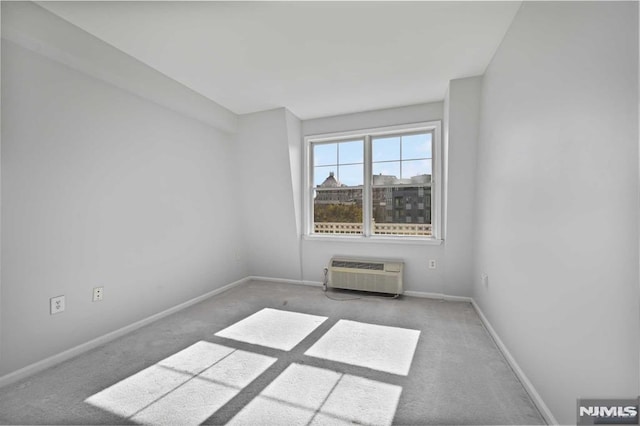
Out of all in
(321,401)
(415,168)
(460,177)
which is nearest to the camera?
(321,401)

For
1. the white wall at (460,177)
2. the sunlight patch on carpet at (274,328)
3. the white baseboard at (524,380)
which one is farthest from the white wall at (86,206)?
the white baseboard at (524,380)

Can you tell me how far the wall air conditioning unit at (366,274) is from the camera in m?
3.28

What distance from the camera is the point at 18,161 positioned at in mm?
1712

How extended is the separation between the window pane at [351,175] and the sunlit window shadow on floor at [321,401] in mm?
2553

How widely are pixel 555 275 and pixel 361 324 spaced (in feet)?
5.39

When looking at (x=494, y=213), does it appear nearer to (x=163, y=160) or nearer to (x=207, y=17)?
(x=207, y=17)

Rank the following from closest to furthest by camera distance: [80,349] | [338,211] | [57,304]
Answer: [57,304] → [80,349] → [338,211]

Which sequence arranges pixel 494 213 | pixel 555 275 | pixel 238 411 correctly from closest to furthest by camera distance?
pixel 555 275 → pixel 238 411 → pixel 494 213

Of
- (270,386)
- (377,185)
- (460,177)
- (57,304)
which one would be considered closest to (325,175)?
(377,185)

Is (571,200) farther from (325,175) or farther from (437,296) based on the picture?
(325,175)

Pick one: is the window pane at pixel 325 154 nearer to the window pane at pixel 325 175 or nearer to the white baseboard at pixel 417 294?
the window pane at pixel 325 175

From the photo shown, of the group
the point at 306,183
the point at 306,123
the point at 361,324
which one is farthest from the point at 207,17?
the point at 361,324

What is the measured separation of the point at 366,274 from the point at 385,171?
55.8 inches

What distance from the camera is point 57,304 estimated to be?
1.91 m
